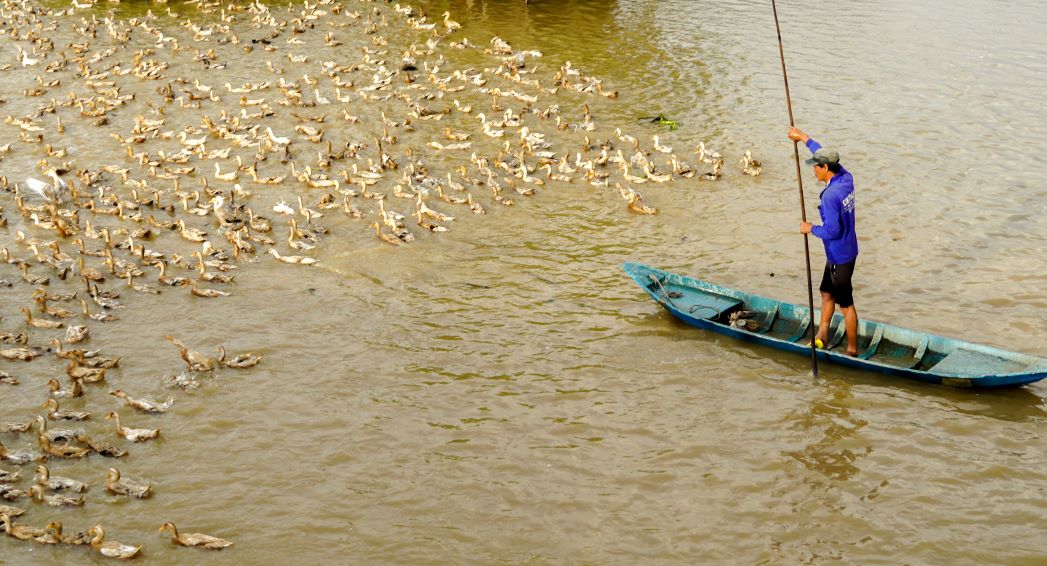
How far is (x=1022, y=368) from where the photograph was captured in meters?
11.7

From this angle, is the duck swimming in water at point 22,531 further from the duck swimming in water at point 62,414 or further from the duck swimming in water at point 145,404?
the duck swimming in water at point 145,404

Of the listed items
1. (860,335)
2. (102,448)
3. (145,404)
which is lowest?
(102,448)

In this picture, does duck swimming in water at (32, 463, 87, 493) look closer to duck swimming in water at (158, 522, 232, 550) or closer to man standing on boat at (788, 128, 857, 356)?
duck swimming in water at (158, 522, 232, 550)

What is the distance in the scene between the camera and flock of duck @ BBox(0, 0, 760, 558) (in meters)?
13.0

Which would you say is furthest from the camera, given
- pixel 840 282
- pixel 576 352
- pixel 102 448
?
pixel 576 352

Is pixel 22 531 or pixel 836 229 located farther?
pixel 836 229

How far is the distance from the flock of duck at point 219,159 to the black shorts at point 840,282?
5607 mm

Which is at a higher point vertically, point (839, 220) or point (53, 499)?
point (839, 220)

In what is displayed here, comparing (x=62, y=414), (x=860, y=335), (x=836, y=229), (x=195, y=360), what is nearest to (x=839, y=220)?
(x=836, y=229)

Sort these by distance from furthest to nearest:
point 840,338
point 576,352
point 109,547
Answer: point 576,352
point 840,338
point 109,547

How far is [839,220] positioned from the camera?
12008 millimetres

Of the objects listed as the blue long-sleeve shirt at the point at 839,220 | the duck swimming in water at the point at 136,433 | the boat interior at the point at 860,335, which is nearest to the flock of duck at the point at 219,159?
the duck swimming in water at the point at 136,433

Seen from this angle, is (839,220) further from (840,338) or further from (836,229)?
(840,338)

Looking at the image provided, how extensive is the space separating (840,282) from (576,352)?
3.47m
